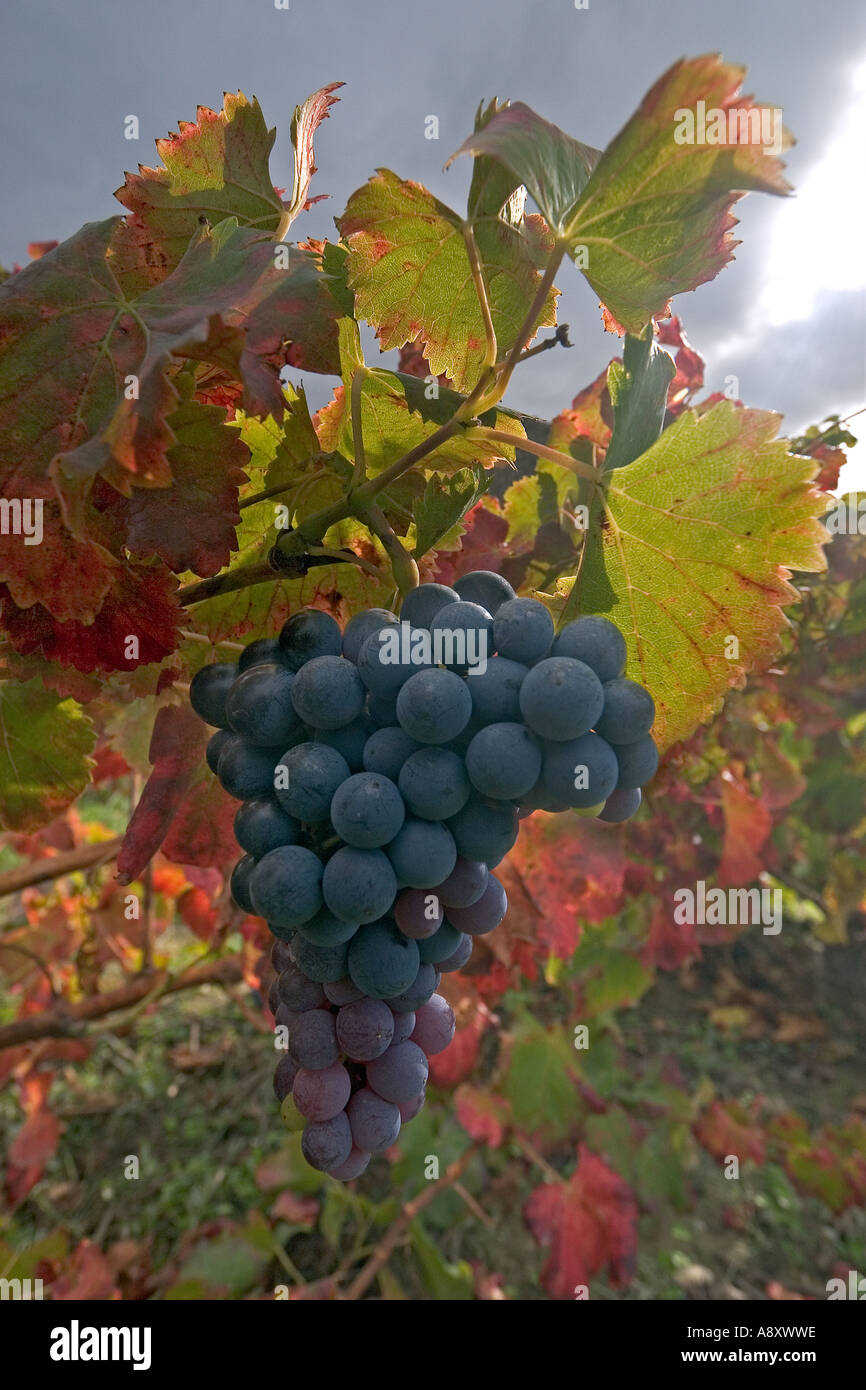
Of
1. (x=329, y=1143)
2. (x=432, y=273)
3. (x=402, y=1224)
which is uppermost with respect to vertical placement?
(x=432, y=273)

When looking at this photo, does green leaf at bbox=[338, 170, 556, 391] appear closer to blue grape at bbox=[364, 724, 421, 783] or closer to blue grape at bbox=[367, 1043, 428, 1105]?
blue grape at bbox=[364, 724, 421, 783]

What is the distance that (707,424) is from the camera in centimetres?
69

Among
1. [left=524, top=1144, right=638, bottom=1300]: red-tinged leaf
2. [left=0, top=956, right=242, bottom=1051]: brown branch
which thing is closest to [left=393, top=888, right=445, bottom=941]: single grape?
[left=0, top=956, right=242, bottom=1051]: brown branch

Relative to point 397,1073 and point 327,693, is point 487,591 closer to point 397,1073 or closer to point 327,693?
point 327,693

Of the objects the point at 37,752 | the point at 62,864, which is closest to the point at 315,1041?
the point at 37,752

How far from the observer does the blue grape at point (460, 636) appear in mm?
612

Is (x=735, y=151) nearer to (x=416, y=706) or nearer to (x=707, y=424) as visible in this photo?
(x=707, y=424)

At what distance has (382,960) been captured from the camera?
63 cm

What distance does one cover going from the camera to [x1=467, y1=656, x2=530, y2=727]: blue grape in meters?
0.60

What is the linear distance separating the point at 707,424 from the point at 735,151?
0.19m

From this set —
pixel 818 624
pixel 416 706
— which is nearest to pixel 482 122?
pixel 416 706

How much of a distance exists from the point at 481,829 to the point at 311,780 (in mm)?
134

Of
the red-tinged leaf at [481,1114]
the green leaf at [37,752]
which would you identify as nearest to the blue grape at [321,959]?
the green leaf at [37,752]

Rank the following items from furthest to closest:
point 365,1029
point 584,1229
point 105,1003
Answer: point 584,1229
point 105,1003
point 365,1029
